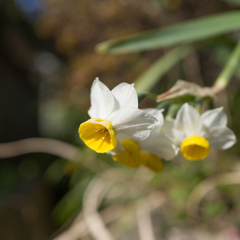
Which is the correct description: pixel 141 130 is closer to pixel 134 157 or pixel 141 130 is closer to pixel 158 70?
pixel 134 157

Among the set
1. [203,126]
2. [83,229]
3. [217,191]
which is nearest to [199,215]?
[217,191]

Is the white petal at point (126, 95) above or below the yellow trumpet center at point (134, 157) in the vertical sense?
above

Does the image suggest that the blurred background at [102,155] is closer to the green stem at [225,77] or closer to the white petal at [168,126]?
the green stem at [225,77]

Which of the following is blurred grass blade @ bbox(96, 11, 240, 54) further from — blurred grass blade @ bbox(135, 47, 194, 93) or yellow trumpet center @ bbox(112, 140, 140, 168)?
yellow trumpet center @ bbox(112, 140, 140, 168)

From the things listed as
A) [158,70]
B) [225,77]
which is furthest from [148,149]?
[158,70]

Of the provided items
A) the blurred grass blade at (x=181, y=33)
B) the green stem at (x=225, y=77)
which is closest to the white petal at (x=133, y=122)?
the green stem at (x=225, y=77)
